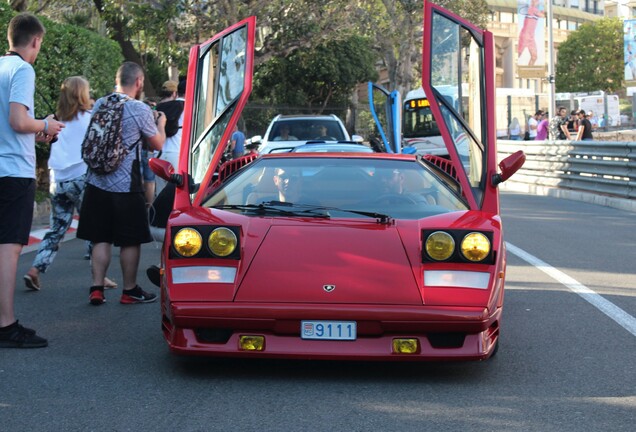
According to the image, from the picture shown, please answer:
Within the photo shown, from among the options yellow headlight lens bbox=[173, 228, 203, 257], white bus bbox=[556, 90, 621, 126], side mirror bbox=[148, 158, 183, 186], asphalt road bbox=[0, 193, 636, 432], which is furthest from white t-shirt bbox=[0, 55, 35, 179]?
white bus bbox=[556, 90, 621, 126]

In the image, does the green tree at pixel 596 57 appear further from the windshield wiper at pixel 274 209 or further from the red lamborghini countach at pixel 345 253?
the windshield wiper at pixel 274 209

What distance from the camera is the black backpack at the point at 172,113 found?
35.3 feet

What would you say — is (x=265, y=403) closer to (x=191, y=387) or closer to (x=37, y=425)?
(x=191, y=387)

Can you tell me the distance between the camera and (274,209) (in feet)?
19.9

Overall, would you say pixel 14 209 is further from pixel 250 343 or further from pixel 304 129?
pixel 304 129

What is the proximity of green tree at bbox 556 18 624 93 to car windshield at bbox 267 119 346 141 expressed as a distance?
7042 centimetres

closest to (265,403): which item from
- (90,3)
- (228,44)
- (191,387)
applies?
(191,387)

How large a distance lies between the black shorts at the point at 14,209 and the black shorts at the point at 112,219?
1.34 meters

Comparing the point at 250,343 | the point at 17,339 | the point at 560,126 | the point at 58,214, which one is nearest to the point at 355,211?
the point at 250,343

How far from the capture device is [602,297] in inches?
326

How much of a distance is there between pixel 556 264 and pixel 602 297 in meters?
2.14

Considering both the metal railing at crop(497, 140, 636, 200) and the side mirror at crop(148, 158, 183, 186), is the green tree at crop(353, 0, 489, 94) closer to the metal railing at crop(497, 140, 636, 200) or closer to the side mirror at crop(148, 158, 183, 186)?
the metal railing at crop(497, 140, 636, 200)

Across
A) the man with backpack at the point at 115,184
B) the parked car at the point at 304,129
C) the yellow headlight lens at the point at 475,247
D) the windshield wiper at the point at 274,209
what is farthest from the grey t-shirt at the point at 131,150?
the parked car at the point at 304,129

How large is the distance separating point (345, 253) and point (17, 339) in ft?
7.34
